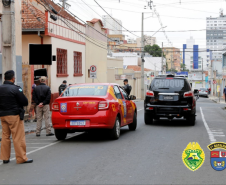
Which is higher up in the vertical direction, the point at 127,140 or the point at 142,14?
the point at 142,14

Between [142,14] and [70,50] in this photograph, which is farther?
[142,14]

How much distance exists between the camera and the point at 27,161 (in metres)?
7.98

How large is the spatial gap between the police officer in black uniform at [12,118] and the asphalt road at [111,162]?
256mm

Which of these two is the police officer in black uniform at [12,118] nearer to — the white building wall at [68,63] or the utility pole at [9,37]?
the utility pole at [9,37]

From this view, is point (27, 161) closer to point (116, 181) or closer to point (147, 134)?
point (116, 181)

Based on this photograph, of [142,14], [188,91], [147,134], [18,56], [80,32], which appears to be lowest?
[147,134]

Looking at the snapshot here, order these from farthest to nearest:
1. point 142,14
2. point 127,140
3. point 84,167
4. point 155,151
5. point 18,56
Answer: point 142,14 → point 18,56 → point 127,140 → point 155,151 → point 84,167

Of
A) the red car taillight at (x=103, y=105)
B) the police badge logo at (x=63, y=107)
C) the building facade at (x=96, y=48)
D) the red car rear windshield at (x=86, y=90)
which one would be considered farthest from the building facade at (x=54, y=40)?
the red car taillight at (x=103, y=105)

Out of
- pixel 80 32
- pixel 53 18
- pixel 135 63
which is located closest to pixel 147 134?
pixel 53 18

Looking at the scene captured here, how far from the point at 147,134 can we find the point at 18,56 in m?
7.12

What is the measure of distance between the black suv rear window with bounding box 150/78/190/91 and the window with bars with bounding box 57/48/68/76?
10.2 metres

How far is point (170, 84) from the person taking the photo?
14.9 metres

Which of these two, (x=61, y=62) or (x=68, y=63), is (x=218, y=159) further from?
(x=68, y=63)

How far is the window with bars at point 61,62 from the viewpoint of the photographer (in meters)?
24.3
